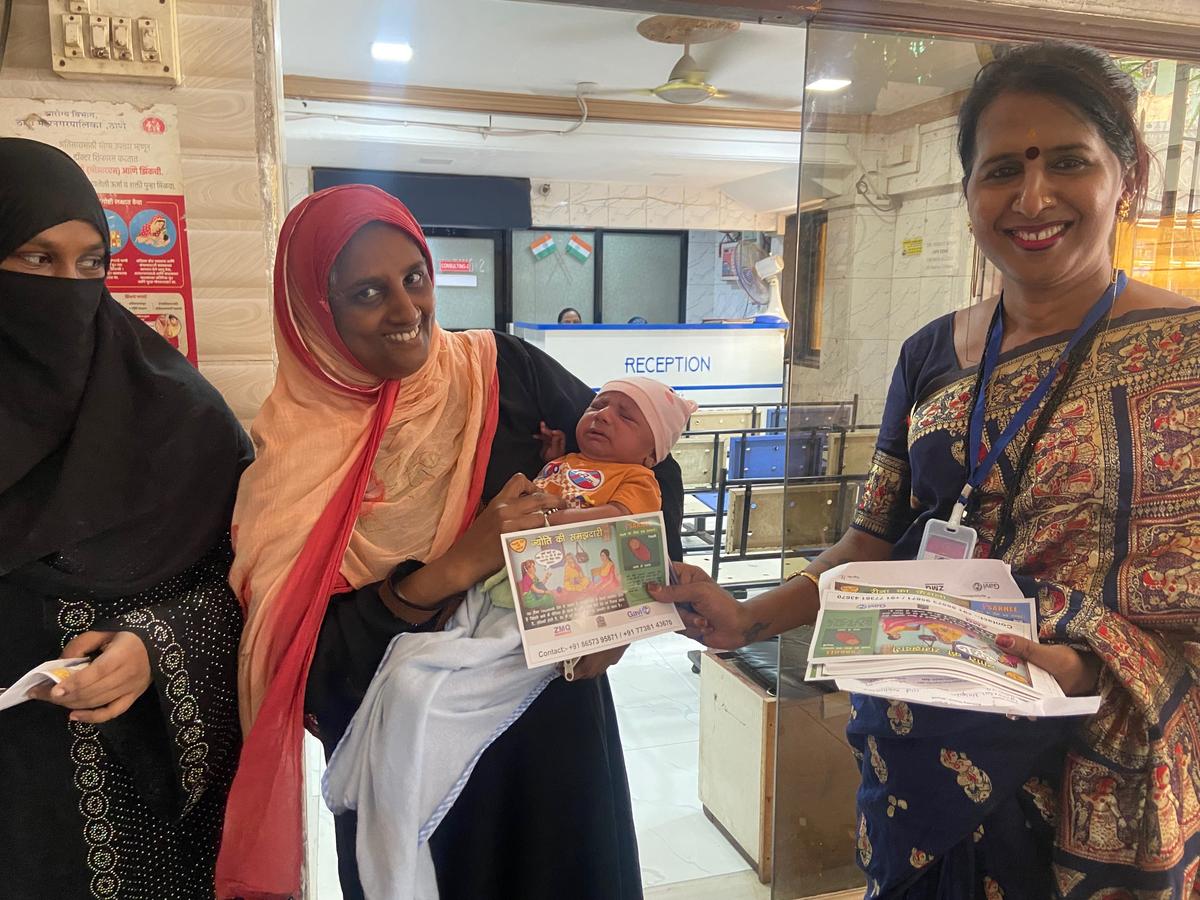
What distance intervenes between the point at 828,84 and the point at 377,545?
166 centimetres

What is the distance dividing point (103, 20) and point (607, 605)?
1273 mm

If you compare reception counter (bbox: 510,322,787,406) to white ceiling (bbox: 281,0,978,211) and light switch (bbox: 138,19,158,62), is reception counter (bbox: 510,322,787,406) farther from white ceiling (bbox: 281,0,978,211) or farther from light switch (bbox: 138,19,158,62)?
light switch (bbox: 138,19,158,62)

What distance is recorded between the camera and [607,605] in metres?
1.10

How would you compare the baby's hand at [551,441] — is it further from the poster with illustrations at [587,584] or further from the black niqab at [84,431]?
the black niqab at [84,431]

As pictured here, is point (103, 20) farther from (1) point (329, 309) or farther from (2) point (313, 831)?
(2) point (313, 831)

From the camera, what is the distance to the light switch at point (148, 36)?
53.2 inches

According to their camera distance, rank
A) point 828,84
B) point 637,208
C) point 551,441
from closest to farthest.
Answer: point 551,441, point 828,84, point 637,208

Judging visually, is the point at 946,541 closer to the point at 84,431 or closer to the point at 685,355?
the point at 84,431

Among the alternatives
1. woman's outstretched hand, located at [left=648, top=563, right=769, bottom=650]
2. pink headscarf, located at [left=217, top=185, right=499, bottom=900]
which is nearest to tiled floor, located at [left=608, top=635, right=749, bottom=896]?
woman's outstretched hand, located at [left=648, top=563, right=769, bottom=650]

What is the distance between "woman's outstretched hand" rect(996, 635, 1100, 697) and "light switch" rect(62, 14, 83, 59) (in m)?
1.69

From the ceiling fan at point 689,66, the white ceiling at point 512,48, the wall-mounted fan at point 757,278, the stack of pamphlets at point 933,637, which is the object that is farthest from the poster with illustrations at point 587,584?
the wall-mounted fan at point 757,278

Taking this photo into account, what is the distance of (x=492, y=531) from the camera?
1.08 m

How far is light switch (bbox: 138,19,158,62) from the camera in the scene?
1.35 m

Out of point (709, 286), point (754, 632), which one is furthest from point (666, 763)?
point (709, 286)
